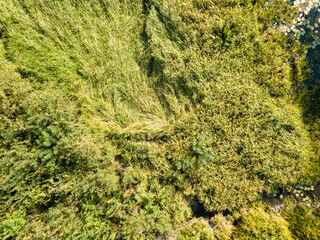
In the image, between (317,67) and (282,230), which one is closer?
(282,230)

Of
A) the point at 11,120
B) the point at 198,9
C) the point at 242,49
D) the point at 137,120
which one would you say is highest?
the point at 198,9

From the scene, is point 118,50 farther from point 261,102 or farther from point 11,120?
point 261,102

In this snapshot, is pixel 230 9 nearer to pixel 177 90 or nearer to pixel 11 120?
pixel 177 90

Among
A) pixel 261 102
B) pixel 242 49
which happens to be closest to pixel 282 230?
pixel 261 102

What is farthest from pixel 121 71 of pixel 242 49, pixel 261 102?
pixel 261 102

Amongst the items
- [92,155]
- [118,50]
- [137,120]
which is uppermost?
[118,50]

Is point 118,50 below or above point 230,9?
below
